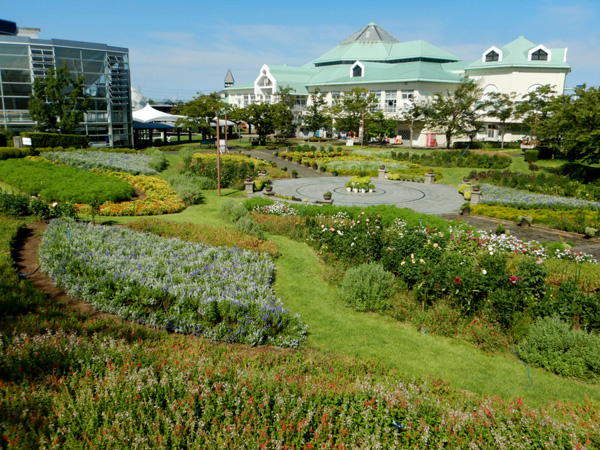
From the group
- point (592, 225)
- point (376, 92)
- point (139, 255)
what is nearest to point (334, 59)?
point (376, 92)

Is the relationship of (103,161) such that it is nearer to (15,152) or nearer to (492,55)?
(15,152)

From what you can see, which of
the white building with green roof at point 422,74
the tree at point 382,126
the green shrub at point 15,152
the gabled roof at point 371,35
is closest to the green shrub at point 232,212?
the green shrub at point 15,152

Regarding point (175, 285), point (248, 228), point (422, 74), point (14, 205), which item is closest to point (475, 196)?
point (248, 228)

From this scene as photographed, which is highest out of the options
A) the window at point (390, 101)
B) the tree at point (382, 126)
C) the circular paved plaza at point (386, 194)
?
the window at point (390, 101)

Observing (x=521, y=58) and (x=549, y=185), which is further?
(x=521, y=58)

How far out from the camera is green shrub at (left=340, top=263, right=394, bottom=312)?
953 centimetres

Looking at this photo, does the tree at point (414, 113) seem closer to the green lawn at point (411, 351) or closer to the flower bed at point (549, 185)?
the flower bed at point (549, 185)

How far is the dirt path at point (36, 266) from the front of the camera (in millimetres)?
8141

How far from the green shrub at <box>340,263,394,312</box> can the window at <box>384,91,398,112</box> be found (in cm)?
5234

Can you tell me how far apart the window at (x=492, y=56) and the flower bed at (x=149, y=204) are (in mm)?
53342

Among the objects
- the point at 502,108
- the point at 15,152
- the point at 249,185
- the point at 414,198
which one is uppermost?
the point at 502,108

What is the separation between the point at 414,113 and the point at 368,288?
4633cm

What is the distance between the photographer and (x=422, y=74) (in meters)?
55.8

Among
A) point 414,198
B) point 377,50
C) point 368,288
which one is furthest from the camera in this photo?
point 377,50
